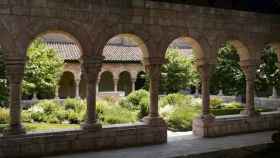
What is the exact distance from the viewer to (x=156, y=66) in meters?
8.71

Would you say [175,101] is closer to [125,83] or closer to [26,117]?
[26,117]

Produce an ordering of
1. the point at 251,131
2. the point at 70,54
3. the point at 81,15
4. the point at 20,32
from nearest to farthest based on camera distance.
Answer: the point at 20,32 < the point at 81,15 < the point at 251,131 < the point at 70,54

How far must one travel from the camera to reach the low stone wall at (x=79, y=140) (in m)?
7.06

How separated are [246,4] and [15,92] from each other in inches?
284

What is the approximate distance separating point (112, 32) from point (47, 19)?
5.25 ft

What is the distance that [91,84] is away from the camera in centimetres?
803

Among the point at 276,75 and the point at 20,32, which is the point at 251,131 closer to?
the point at 20,32

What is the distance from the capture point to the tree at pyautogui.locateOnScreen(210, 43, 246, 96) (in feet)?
66.1

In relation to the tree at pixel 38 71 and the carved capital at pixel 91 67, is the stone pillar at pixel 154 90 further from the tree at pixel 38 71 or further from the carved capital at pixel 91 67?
the tree at pixel 38 71

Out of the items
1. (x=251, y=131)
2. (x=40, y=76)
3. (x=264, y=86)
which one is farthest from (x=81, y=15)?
(x=264, y=86)

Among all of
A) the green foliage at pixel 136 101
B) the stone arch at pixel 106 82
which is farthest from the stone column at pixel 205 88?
the stone arch at pixel 106 82

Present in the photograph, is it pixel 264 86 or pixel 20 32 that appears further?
pixel 264 86

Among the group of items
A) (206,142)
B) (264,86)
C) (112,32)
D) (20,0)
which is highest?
(20,0)

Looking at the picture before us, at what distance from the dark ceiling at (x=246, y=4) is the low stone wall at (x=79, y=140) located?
364 cm
